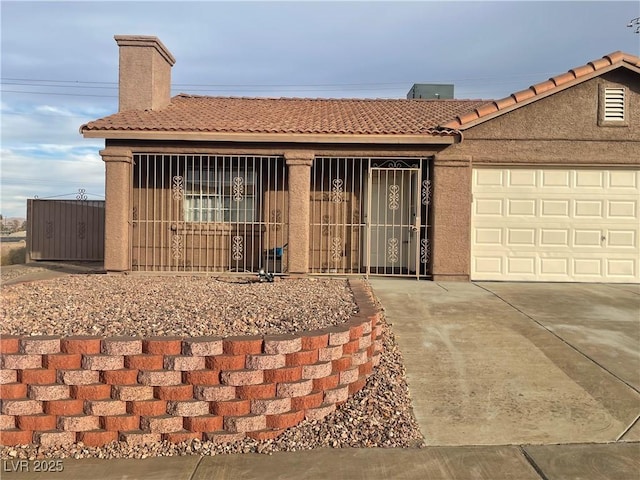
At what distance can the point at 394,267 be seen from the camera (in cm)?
1138

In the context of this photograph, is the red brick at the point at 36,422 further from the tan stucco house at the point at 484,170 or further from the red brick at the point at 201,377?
the tan stucco house at the point at 484,170

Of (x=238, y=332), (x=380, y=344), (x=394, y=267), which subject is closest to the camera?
(x=238, y=332)

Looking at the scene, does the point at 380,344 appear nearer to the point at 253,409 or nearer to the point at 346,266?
the point at 253,409

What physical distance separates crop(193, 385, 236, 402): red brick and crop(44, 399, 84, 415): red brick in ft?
3.04

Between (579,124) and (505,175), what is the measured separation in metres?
1.73

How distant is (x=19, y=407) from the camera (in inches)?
158

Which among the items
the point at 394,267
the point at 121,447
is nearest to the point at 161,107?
the point at 394,267

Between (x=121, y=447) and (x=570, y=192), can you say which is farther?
(x=570, y=192)

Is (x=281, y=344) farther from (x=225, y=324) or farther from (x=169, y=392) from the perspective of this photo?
(x=169, y=392)

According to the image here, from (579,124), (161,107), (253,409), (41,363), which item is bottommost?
(253,409)

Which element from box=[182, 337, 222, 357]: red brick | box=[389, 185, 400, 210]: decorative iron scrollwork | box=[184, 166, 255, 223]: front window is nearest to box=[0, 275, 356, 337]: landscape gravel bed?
box=[182, 337, 222, 357]: red brick

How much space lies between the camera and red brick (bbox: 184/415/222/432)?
409cm

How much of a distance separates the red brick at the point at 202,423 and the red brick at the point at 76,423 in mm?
732

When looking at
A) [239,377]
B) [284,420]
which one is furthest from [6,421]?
[284,420]
